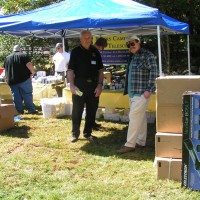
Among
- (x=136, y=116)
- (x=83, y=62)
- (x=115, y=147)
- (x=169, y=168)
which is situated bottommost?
(x=115, y=147)

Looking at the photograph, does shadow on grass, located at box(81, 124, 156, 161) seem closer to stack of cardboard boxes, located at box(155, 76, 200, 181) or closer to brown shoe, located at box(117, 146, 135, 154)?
brown shoe, located at box(117, 146, 135, 154)

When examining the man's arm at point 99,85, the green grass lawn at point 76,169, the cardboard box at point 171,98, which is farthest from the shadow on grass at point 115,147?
the cardboard box at point 171,98

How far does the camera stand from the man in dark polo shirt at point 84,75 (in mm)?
5590

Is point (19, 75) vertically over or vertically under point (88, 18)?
under

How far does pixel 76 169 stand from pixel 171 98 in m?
1.57

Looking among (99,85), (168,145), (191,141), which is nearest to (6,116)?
(99,85)

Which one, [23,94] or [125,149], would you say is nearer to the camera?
[125,149]

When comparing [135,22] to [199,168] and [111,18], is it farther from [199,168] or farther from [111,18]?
[199,168]

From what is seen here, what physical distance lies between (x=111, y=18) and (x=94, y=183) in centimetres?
266

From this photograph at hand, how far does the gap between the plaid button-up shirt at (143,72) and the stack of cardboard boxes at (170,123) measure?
2.93ft

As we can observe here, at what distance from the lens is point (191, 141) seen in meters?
3.71

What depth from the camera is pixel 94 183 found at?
409 cm

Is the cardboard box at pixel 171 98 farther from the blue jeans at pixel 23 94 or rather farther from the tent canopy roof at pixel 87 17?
the blue jeans at pixel 23 94

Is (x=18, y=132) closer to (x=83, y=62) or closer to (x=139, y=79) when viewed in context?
(x=83, y=62)
